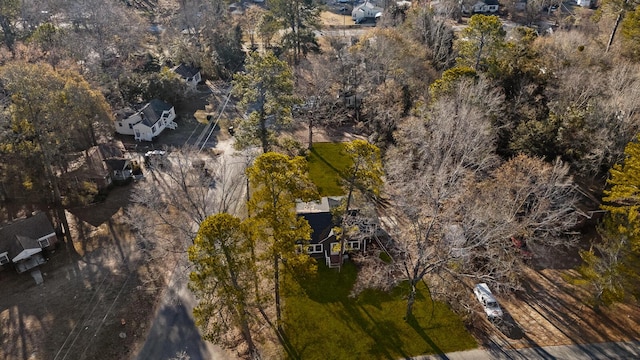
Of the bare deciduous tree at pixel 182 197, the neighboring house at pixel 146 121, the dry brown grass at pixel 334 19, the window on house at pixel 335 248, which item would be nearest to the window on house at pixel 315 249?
the window on house at pixel 335 248

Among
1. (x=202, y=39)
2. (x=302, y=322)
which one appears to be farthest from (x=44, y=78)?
(x=202, y=39)

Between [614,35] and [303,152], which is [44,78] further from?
[614,35]

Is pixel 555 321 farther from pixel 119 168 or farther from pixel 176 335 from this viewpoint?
pixel 119 168

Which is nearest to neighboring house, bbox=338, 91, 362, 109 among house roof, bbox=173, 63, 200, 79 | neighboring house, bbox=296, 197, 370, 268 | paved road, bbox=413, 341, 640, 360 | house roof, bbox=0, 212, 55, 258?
house roof, bbox=173, 63, 200, 79

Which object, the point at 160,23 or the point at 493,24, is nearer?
the point at 493,24

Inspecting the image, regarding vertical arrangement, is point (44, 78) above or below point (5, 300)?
above

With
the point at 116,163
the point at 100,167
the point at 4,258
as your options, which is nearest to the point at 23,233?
the point at 4,258

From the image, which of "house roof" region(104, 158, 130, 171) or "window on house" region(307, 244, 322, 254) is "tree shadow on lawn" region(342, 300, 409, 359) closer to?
"window on house" region(307, 244, 322, 254)
